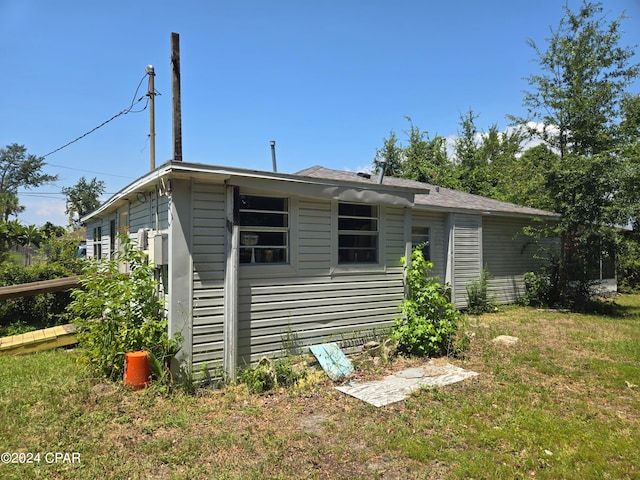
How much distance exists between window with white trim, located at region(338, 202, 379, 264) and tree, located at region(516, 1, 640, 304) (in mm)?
Answer: 6340

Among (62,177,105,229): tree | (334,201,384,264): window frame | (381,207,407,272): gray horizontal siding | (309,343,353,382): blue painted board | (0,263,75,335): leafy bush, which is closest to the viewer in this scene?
(309,343,353,382): blue painted board

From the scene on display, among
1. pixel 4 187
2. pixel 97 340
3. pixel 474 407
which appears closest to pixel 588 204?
pixel 474 407

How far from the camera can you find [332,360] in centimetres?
544

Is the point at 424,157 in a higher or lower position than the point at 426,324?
higher

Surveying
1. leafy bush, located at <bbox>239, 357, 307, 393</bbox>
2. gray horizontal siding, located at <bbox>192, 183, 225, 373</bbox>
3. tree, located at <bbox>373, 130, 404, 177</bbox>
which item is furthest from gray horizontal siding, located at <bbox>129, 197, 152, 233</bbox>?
tree, located at <bbox>373, 130, 404, 177</bbox>

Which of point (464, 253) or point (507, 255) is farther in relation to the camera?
point (507, 255)

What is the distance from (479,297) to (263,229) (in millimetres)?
7081

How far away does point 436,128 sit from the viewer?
24.4 meters

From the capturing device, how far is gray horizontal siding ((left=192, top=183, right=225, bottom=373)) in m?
4.74

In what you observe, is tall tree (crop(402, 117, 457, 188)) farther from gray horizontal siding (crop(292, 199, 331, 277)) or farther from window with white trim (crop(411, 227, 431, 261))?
gray horizontal siding (crop(292, 199, 331, 277))

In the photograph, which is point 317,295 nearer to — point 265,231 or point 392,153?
point 265,231

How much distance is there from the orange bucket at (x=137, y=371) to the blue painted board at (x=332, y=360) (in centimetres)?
217

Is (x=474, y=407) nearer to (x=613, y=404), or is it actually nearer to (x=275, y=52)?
(x=613, y=404)

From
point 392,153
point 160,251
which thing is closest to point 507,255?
point 160,251
